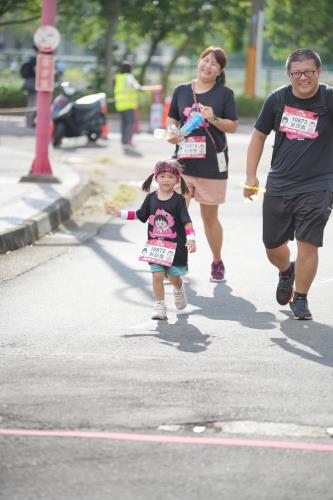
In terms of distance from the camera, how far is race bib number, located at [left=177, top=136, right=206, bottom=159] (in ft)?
33.3

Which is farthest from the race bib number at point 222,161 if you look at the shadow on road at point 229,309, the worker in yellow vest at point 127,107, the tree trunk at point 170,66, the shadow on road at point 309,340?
the tree trunk at point 170,66

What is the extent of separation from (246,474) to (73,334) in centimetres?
303

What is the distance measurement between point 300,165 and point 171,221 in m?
0.93

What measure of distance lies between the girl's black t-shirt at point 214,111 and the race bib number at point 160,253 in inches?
67.3

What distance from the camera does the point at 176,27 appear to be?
37500 mm

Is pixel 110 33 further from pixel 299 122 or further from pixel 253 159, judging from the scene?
pixel 299 122

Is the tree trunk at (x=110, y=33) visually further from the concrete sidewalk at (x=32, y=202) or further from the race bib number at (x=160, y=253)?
the race bib number at (x=160, y=253)

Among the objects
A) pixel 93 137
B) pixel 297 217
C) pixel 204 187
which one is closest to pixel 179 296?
pixel 297 217

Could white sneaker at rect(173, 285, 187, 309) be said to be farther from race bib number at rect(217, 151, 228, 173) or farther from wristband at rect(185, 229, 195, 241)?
race bib number at rect(217, 151, 228, 173)

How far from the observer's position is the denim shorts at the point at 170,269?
28.4 ft

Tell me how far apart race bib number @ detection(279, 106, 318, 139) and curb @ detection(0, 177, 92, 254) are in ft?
12.4

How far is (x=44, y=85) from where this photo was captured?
51.8ft

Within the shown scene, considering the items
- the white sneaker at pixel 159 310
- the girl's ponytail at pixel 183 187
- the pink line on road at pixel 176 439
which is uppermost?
the girl's ponytail at pixel 183 187

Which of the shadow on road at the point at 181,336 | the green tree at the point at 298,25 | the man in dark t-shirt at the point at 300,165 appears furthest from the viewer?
the green tree at the point at 298,25
